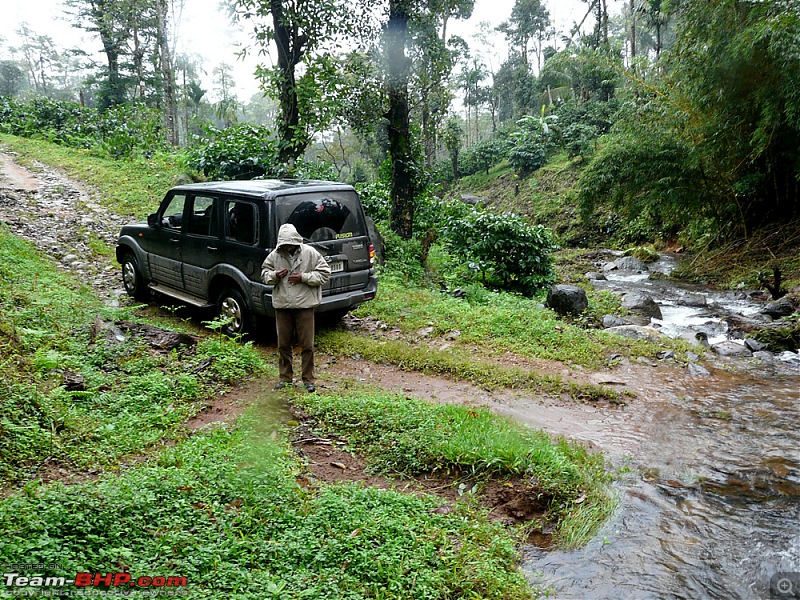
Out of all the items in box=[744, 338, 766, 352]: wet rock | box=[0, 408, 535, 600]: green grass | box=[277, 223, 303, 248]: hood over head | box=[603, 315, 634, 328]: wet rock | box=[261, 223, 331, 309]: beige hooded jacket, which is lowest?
box=[744, 338, 766, 352]: wet rock

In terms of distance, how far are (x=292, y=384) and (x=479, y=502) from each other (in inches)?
102

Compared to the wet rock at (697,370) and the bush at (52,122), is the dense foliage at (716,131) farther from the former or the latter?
the bush at (52,122)

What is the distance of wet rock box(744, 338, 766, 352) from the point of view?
9.05m

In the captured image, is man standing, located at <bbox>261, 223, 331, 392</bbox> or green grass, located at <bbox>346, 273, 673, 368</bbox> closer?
man standing, located at <bbox>261, 223, 331, 392</bbox>

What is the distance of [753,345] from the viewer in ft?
30.0

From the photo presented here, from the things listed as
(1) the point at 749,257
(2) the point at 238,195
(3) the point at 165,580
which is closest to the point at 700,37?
(1) the point at 749,257

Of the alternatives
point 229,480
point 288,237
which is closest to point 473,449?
point 229,480

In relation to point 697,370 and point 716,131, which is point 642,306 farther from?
point 716,131

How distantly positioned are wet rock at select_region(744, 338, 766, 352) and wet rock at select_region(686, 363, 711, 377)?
6.05ft

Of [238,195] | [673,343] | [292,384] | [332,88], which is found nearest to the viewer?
[292,384]

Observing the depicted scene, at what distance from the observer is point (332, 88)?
1187cm

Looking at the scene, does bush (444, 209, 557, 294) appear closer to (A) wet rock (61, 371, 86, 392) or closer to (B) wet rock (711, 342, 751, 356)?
(B) wet rock (711, 342, 751, 356)

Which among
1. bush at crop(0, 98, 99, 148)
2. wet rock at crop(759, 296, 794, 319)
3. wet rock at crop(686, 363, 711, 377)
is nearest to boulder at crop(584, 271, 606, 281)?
wet rock at crop(759, 296, 794, 319)

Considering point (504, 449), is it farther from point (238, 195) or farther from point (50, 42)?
point (50, 42)
